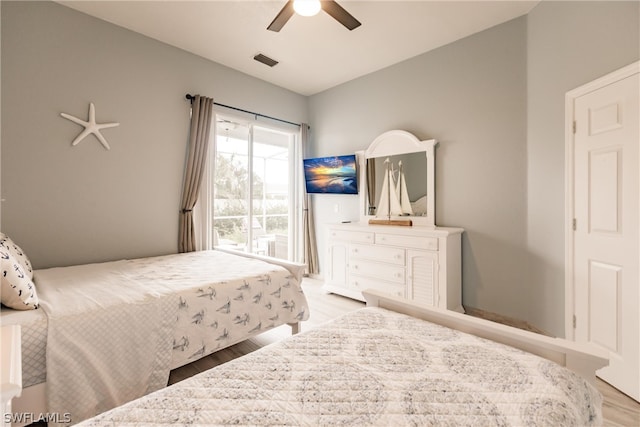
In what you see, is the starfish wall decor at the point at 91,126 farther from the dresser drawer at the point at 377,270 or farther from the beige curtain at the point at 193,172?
the dresser drawer at the point at 377,270

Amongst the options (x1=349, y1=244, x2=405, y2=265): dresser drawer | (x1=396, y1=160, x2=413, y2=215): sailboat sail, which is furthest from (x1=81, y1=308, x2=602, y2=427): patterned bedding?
(x1=396, y1=160, x2=413, y2=215): sailboat sail

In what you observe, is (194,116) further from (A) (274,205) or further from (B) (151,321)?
(B) (151,321)

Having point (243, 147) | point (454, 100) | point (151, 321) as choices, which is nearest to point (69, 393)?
point (151, 321)

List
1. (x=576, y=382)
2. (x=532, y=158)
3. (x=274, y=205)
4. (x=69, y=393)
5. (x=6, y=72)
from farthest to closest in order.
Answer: (x=274, y=205), (x=532, y=158), (x=6, y=72), (x=69, y=393), (x=576, y=382)

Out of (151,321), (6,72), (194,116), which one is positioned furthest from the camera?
(194,116)

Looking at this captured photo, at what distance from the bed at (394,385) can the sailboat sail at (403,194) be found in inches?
87.8

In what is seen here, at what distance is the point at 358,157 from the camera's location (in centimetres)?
393

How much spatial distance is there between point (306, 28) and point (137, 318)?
283cm

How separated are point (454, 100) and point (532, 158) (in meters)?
1.00

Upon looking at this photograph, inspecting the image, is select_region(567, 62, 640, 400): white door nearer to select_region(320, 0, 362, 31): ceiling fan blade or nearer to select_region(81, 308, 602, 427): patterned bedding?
select_region(81, 308, 602, 427): patterned bedding

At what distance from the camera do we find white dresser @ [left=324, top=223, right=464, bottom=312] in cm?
287

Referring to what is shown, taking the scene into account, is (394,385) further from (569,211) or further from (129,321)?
(569,211)

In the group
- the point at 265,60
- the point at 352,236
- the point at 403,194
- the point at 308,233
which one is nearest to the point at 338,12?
the point at 265,60

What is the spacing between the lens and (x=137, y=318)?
5.33 feet
